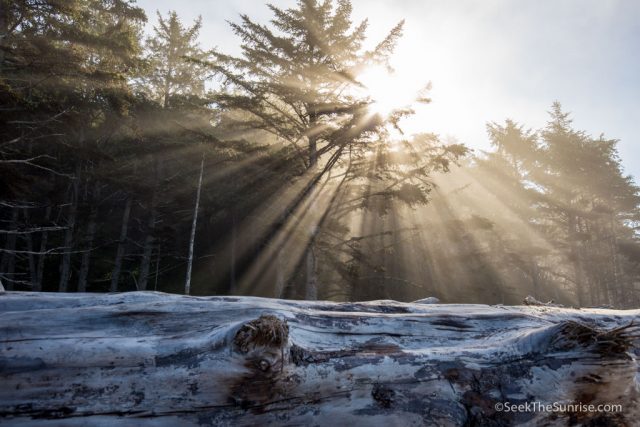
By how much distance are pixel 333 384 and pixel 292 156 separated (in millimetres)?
11334

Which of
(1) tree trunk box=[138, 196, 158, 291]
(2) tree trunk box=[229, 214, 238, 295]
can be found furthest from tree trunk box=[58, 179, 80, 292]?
(2) tree trunk box=[229, 214, 238, 295]

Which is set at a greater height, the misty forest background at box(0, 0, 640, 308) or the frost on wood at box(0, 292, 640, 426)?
the misty forest background at box(0, 0, 640, 308)

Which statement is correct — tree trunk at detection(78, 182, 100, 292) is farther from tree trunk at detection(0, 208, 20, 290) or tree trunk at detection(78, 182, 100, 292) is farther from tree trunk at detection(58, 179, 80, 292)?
tree trunk at detection(0, 208, 20, 290)

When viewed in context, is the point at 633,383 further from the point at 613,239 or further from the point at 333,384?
the point at 613,239

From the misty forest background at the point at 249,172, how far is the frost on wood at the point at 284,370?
5.43 m

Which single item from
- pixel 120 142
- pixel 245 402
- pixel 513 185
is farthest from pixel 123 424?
pixel 513 185

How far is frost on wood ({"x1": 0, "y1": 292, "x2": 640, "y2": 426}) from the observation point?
1.93 metres

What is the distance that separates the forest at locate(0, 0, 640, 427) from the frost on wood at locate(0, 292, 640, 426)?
0.01 m

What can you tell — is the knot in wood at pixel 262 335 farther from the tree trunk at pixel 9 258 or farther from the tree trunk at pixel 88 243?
the tree trunk at pixel 9 258

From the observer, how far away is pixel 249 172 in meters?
13.9

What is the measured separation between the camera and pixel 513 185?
79.4 ft

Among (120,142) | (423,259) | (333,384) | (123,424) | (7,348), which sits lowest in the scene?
(123,424)

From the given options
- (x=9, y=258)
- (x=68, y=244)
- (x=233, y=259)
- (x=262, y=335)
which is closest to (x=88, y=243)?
(x=68, y=244)

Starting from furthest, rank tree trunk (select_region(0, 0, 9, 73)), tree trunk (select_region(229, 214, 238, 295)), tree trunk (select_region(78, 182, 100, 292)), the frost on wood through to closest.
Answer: tree trunk (select_region(229, 214, 238, 295)) < tree trunk (select_region(78, 182, 100, 292)) < tree trunk (select_region(0, 0, 9, 73)) < the frost on wood
